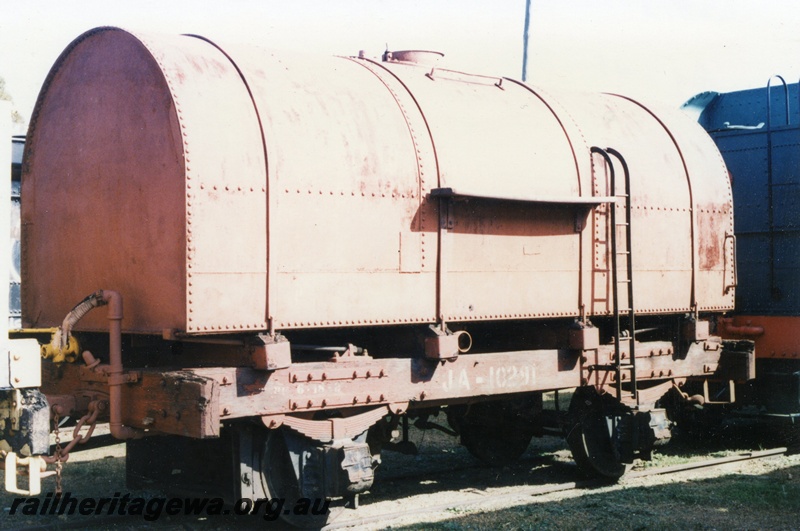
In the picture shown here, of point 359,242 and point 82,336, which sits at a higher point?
point 359,242

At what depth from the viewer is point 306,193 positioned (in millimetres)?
7051

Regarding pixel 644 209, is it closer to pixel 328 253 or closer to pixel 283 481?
pixel 328 253

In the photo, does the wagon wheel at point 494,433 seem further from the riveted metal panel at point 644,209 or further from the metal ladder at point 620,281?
the riveted metal panel at point 644,209

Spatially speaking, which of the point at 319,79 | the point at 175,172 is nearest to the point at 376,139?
the point at 319,79

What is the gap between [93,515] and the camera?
26.4 feet

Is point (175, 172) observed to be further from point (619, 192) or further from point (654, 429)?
point (654, 429)

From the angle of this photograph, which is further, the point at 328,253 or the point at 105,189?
the point at 105,189

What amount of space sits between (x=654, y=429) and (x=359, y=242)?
3946 mm

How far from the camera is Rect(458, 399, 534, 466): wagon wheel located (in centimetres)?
1024

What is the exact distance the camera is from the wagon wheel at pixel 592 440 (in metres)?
→ 9.52

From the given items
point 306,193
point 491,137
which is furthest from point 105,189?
point 491,137

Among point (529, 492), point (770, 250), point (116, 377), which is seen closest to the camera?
point (116, 377)

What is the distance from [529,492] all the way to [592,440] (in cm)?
99

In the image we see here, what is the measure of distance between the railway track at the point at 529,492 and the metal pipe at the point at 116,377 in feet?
5.82
